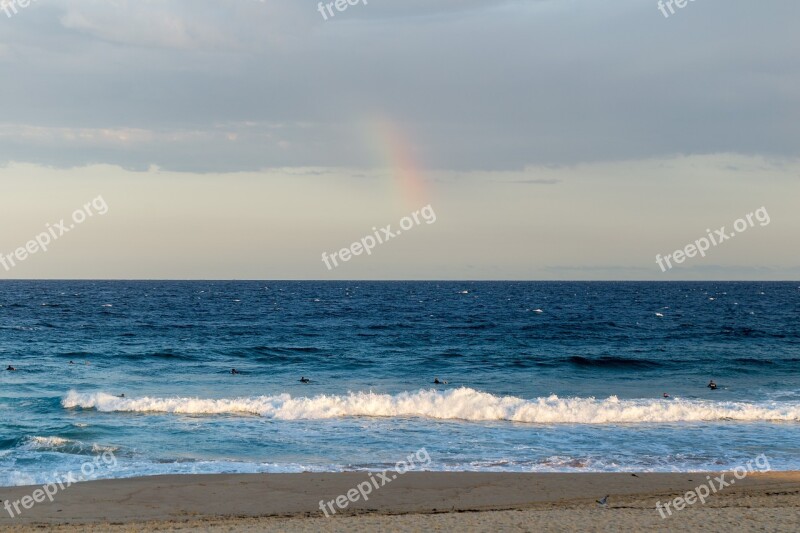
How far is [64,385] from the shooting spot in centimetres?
3141

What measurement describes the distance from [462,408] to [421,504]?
11.6m

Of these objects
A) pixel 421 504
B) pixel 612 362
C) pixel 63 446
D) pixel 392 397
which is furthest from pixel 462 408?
pixel 612 362

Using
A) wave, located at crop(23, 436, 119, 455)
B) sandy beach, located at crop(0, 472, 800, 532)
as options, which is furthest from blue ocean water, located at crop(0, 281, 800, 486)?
sandy beach, located at crop(0, 472, 800, 532)

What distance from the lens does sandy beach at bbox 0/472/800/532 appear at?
1260cm

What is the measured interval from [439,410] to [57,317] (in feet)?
180

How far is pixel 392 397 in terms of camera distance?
93.0ft

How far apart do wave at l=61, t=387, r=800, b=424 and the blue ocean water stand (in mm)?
86

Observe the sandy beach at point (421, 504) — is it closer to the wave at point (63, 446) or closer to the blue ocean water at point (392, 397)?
the blue ocean water at point (392, 397)

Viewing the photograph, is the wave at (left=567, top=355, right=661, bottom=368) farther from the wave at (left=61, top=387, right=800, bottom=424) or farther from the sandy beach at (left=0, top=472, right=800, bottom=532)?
the sandy beach at (left=0, top=472, right=800, bottom=532)

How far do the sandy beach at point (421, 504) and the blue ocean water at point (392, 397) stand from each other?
47.7 inches

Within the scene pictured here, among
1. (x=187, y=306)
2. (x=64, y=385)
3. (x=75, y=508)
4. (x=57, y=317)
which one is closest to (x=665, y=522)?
(x=75, y=508)

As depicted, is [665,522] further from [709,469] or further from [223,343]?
A: [223,343]

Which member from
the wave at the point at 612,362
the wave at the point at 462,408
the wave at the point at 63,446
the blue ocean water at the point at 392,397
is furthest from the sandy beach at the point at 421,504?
the wave at the point at 612,362

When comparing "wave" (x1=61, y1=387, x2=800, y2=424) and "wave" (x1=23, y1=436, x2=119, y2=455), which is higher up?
"wave" (x1=23, y1=436, x2=119, y2=455)
